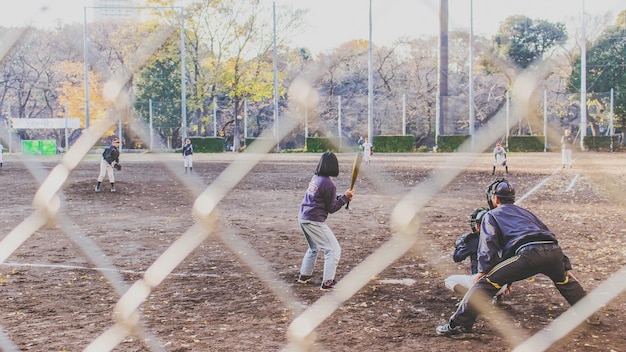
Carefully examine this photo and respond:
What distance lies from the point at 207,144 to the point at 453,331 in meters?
44.9

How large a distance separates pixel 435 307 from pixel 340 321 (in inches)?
36.0

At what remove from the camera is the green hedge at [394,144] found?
158 feet

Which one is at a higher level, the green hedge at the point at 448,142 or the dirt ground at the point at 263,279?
the green hedge at the point at 448,142

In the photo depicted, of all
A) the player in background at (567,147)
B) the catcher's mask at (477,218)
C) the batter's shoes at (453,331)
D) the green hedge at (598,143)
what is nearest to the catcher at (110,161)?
the catcher's mask at (477,218)

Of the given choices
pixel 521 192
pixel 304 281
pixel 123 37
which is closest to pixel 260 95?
pixel 123 37

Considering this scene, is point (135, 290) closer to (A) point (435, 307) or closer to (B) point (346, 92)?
(A) point (435, 307)

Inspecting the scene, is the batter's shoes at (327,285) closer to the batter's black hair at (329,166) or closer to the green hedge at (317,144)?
the batter's black hair at (329,166)

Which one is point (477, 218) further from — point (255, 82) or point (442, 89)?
point (255, 82)

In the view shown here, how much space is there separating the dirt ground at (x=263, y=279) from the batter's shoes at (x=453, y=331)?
3.1 inches

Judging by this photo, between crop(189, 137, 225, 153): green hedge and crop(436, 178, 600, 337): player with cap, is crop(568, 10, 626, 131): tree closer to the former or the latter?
crop(189, 137, 225, 153): green hedge

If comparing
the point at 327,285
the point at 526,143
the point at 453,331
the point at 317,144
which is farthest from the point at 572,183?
the point at 317,144

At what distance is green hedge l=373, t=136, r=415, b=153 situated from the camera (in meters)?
48.2

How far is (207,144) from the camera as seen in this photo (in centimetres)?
4912

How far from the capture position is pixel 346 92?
181 ft
